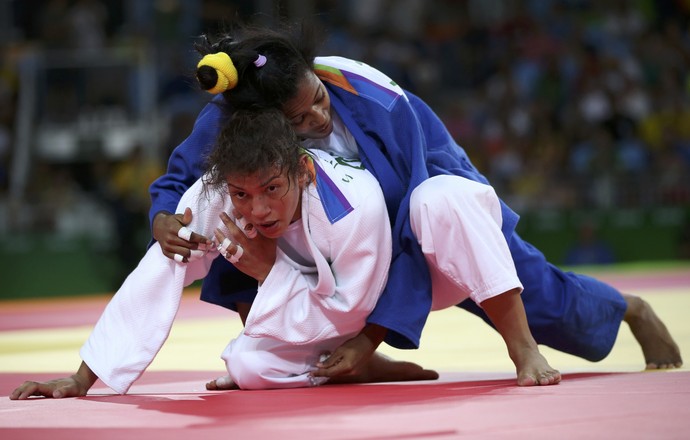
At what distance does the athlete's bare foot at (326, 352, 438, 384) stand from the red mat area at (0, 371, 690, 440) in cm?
17

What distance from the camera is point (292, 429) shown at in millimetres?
1959

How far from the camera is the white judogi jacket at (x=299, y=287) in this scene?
8.83 ft

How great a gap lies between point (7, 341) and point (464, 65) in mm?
7636

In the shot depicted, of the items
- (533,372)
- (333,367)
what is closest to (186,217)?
(333,367)

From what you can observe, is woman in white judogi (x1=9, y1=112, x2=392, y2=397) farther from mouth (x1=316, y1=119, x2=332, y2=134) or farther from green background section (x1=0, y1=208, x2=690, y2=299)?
green background section (x1=0, y1=208, x2=690, y2=299)

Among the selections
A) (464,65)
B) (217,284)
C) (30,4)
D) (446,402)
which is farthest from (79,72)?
(446,402)

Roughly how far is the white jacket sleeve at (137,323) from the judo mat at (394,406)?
76 millimetres

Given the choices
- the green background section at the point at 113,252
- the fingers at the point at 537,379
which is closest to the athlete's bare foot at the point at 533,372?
the fingers at the point at 537,379

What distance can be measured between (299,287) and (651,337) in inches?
49.7

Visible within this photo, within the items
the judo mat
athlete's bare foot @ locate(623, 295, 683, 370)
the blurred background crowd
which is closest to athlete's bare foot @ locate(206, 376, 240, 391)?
the judo mat

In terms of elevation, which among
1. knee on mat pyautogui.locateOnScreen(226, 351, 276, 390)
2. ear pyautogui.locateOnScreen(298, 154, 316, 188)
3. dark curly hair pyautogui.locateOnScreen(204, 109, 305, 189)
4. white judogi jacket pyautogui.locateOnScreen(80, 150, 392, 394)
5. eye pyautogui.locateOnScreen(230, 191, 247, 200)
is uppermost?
dark curly hair pyautogui.locateOnScreen(204, 109, 305, 189)

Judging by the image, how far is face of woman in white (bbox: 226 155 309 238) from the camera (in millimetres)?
2568

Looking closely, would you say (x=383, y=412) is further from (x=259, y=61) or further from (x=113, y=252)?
(x=113, y=252)

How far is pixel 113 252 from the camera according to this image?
9.35 metres
